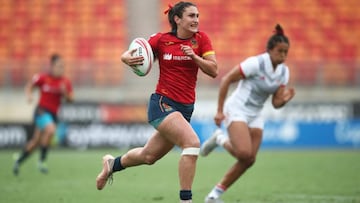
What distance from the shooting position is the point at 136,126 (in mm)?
19422

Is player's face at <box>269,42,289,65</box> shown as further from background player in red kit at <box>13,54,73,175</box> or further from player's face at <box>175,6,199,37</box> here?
background player in red kit at <box>13,54,73,175</box>

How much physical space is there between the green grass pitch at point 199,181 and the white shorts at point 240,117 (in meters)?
0.97

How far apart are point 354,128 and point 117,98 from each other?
22.2ft

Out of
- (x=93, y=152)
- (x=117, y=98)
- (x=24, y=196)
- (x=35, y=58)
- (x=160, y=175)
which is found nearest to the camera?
(x=24, y=196)

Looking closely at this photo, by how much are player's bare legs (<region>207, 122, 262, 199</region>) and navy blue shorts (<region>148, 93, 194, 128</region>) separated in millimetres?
1346

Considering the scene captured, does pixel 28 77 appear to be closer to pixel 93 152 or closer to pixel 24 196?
pixel 93 152

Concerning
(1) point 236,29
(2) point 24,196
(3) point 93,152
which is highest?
(1) point 236,29

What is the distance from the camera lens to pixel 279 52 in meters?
9.07

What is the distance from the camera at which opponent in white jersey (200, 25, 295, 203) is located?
880 centimetres

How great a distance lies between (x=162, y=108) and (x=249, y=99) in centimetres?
213

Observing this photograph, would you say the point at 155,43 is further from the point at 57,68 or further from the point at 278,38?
the point at 57,68

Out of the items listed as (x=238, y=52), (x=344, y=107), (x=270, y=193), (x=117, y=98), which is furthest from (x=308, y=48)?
(x=270, y=193)

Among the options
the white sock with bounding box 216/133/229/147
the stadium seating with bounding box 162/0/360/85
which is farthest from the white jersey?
the stadium seating with bounding box 162/0/360/85

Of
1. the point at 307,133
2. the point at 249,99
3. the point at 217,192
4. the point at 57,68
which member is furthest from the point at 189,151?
the point at 307,133
